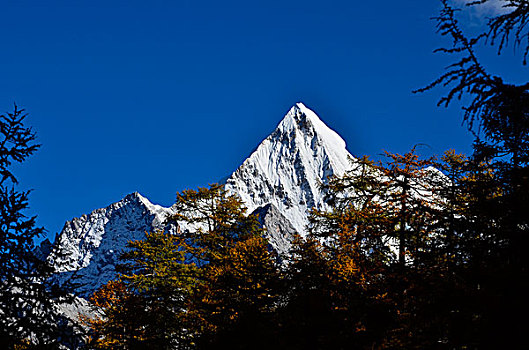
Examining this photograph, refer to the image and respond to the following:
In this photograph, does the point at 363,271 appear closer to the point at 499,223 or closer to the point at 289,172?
the point at 499,223

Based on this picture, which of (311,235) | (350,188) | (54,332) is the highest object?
(350,188)

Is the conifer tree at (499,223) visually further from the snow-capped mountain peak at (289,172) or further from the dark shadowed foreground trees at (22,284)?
the snow-capped mountain peak at (289,172)

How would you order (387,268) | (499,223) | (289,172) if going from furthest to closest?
1. (289,172)
2. (387,268)
3. (499,223)

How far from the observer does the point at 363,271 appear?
13031 mm

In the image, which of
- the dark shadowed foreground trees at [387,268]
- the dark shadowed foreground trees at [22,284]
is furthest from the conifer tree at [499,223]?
the dark shadowed foreground trees at [22,284]

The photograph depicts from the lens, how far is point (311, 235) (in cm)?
1596

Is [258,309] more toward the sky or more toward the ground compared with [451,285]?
more toward the sky

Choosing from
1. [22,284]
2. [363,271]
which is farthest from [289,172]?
[22,284]

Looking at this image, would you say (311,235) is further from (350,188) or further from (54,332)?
(54,332)

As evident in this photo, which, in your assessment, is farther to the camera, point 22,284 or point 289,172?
point 289,172

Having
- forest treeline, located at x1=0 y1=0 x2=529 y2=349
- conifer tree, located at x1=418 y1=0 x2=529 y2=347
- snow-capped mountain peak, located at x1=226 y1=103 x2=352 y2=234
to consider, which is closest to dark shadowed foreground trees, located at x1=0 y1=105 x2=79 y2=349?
forest treeline, located at x1=0 y1=0 x2=529 y2=349

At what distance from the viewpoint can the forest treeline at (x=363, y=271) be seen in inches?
216

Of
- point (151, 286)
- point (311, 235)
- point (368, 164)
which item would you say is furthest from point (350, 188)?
point (151, 286)

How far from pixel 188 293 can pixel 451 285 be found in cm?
1488
